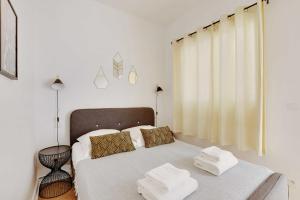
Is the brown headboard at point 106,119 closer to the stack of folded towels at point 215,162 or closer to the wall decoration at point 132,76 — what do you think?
the wall decoration at point 132,76

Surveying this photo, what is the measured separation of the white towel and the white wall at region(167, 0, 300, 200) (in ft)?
1.93

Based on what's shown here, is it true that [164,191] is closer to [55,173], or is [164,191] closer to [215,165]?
[215,165]

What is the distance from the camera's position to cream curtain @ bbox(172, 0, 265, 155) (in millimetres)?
1906

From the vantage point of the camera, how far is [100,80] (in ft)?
8.80

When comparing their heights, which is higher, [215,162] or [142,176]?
[215,162]

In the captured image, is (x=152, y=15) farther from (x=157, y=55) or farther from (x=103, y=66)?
(x=103, y=66)

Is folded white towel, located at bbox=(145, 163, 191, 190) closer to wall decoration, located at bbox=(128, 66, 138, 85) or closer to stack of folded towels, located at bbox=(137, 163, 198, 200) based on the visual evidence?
stack of folded towels, located at bbox=(137, 163, 198, 200)

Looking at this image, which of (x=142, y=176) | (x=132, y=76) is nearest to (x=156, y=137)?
(x=142, y=176)

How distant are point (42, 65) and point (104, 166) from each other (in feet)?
5.49

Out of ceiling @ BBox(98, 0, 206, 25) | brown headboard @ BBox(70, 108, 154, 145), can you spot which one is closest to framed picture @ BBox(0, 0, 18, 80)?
brown headboard @ BBox(70, 108, 154, 145)

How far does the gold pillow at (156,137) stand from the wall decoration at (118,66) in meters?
1.08

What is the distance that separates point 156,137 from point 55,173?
58.4 inches

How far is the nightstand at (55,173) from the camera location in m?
1.99

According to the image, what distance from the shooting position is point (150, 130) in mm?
2549
